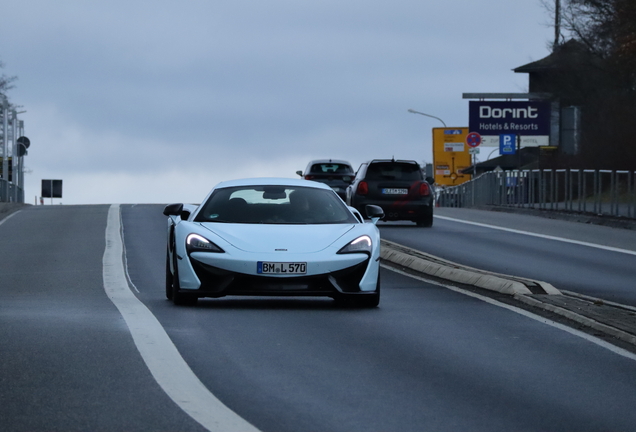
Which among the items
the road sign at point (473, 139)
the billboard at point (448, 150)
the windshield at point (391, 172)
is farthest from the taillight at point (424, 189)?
the billboard at point (448, 150)

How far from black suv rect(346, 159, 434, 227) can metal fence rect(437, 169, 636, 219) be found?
16.7ft

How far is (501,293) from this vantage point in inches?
576

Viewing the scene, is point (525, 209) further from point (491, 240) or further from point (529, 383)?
point (529, 383)

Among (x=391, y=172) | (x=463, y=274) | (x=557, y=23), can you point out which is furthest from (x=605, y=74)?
(x=463, y=274)

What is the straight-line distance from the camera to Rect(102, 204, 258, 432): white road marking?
257 inches

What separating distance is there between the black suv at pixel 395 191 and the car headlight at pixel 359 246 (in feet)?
61.7

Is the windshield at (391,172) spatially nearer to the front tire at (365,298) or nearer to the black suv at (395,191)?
the black suv at (395,191)

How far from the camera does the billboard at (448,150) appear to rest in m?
92.7

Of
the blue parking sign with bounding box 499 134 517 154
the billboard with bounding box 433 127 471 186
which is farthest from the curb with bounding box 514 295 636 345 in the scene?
the billboard with bounding box 433 127 471 186

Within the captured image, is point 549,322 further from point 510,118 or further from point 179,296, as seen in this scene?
point 510,118

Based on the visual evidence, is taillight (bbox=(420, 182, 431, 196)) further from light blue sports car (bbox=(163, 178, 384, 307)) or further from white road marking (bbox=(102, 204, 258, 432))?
light blue sports car (bbox=(163, 178, 384, 307))

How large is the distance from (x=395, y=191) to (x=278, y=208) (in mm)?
18546

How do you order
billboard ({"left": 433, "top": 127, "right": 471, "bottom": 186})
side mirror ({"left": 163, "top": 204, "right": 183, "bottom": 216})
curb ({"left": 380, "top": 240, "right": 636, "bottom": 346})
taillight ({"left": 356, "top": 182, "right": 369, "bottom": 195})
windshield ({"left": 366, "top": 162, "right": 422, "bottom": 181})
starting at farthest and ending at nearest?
billboard ({"left": 433, "top": 127, "right": 471, "bottom": 186}), windshield ({"left": 366, "top": 162, "right": 422, "bottom": 181}), taillight ({"left": 356, "top": 182, "right": 369, "bottom": 195}), side mirror ({"left": 163, "top": 204, "right": 183, "bottom": 216}), curb ({"left": 380, "top": 240, "right": 636, "bottom": 346})

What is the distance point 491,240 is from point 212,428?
21269 mm
